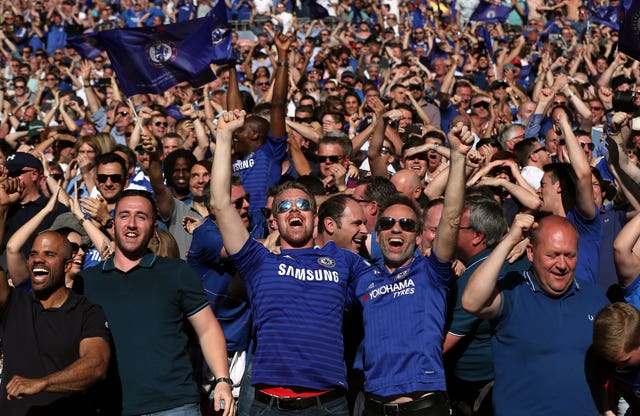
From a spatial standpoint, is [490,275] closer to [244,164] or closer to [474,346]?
[474,346]

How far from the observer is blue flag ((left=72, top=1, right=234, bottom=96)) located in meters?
10.9

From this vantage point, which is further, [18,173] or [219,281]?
[18,173]

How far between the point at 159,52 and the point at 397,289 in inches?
239

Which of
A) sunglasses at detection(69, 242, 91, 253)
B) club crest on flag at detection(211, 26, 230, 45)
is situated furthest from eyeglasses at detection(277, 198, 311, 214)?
club crest on flag at detection(211, 26, 230, 45)

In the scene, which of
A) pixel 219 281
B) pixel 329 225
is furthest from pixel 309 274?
pixel 219 281

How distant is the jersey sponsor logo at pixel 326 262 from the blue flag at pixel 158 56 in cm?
540

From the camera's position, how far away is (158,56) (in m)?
11.1

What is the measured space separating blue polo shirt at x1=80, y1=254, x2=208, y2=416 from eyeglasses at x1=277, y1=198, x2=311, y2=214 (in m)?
0.66

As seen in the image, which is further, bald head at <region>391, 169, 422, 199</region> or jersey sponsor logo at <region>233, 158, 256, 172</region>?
jersey sponsor logo at <region>233, 158, 256, 172</region>

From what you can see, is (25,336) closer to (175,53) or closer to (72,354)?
(72,354)

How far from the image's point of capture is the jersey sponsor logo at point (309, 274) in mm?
5922

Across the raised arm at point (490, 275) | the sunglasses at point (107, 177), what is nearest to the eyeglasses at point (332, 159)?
the sunglasses at point (107, 177)

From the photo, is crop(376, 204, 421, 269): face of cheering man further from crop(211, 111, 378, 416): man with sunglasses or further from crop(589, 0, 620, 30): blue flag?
crop(589, 0, 620, 30): blue flag

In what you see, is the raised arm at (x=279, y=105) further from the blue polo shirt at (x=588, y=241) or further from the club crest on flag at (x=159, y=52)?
the blue polo shirt at (x=588, y=241)
